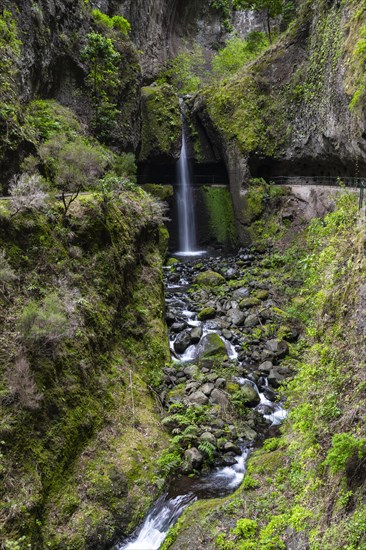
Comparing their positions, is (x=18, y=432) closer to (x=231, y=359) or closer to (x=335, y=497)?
(x=335, y=497)

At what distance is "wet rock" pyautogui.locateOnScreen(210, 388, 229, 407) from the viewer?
1145cm

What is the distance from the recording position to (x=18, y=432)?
767cm

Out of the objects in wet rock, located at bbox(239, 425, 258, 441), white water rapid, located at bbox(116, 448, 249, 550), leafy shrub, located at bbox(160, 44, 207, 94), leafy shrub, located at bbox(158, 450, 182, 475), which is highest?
leafy shrub, located at bbox(160, 44, 207, 94)

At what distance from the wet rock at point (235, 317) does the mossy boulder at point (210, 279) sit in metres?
3.75

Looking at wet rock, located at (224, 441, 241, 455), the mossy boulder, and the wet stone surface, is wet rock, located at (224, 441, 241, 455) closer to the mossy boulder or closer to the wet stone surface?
the wet stone surface

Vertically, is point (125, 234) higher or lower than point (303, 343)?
higher

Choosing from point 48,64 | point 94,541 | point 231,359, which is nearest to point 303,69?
point 48,64

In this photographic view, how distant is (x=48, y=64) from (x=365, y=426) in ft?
67.6

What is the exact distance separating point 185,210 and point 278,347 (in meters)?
17.0

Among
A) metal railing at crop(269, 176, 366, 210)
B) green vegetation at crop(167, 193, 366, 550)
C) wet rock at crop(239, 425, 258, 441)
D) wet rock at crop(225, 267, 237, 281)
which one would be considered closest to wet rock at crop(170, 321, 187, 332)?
wet rock at crop(239, 425, 258, 441)

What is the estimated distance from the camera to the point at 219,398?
11.6 metres

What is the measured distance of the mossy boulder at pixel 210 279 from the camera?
68.9ft

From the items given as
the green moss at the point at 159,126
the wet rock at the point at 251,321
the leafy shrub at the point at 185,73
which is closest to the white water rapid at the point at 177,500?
the wet rock at the point at 251,321

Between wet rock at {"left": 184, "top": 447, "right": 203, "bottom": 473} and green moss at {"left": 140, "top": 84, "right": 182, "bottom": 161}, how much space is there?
2248 centimetres
